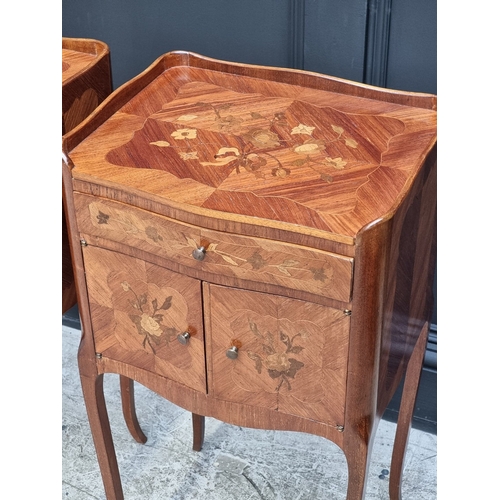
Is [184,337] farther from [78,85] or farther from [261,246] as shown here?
[78,85]

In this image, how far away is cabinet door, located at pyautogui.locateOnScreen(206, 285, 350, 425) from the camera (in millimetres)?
1007

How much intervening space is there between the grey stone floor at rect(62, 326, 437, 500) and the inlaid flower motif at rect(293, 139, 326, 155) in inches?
31.6

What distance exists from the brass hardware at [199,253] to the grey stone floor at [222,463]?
78 centimetres

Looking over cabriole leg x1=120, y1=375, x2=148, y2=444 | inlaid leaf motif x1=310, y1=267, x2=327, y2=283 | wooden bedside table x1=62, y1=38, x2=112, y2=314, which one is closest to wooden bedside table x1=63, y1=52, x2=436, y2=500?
inlaid leaf motif x1=310, y1=267, x2=327, y2=283

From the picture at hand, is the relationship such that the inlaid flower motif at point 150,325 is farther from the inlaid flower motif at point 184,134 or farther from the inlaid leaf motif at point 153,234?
the inlaid flower motif at point 184,134

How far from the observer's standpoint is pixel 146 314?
1118 mm

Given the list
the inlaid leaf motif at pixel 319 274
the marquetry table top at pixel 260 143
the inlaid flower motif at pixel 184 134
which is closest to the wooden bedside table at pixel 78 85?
the marquetry table top at pixel 260 143

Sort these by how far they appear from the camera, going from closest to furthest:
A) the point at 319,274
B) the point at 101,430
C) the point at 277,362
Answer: the point at 319,274 → the point at 277,362 → the point at 101,430

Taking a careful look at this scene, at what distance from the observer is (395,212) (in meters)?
0.94

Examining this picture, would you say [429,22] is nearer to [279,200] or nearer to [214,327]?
[279,200]

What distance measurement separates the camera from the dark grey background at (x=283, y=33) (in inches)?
52.7

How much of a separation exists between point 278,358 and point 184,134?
14.5 inches

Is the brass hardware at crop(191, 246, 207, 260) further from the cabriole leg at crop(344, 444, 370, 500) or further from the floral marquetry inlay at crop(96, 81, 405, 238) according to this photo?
the cabriole leg at crop(344, 444, 370, 500)

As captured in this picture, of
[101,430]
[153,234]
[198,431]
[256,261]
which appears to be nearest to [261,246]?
[256,261]
